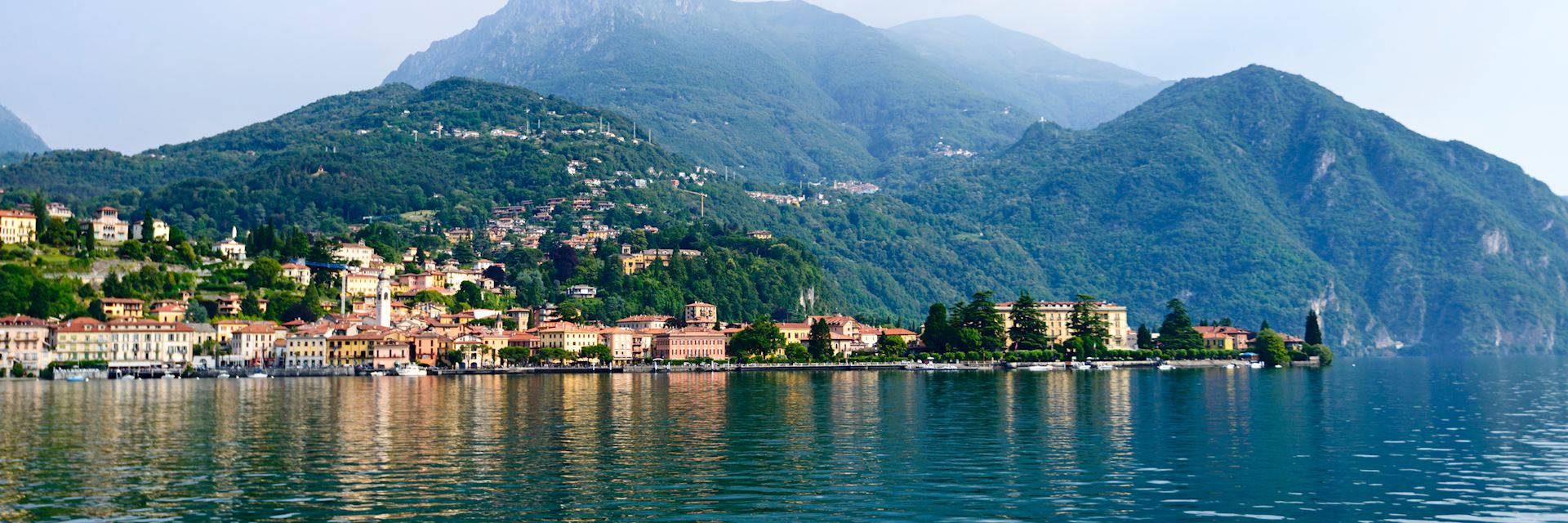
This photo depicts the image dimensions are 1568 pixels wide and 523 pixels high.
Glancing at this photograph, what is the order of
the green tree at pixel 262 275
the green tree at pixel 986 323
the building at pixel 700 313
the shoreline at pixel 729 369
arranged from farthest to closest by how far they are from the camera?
1. the building at pixel 700 313
2. the green tree at pixel 262 275
3. the green tree at pixel 986 323
4. the shoreline at pixel 729 369

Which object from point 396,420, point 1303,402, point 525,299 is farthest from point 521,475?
point 525,299

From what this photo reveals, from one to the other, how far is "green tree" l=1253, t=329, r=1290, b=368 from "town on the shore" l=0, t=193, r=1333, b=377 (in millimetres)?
178

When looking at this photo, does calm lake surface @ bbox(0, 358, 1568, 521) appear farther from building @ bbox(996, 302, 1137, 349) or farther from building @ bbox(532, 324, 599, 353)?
building @ bbox(996, 302, 1137, 349)

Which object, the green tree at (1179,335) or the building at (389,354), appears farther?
the green tree at (1179,335)

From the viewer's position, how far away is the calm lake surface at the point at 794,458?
29.4 m

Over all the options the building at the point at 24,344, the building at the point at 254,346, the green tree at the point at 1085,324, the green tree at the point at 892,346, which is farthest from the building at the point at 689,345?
the building at the point at 24,344

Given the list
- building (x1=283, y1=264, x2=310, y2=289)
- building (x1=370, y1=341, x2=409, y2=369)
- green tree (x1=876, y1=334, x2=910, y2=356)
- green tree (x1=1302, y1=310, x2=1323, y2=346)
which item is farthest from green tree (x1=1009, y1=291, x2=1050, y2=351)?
building (x1=283, y1=264, x2=310, y2=289)

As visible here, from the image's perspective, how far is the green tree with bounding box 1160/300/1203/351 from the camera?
490 ft

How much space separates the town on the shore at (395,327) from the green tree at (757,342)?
16 cm

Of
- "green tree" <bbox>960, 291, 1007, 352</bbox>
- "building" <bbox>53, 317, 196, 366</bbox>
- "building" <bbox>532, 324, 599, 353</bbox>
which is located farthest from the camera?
"green tree" <bbox>960, 291, 1007, 352</bbox>

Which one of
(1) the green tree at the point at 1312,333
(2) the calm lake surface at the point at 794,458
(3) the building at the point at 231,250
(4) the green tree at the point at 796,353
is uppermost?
(3) the building at the point at 231,250

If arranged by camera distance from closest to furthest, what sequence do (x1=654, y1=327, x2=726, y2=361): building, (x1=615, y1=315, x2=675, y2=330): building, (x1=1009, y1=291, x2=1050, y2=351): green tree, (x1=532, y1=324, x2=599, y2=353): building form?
(x1=532, y1=324, x2=599, y2=353): building → (x1=654, y1=327, x2=726, y2=361): building → (x1=1009, y1=291, x2=1050, y2=351): green tree → (x1=615, y1=315, x2=675, y2=330): building

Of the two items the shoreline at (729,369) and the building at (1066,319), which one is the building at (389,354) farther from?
the building at (1066,319)

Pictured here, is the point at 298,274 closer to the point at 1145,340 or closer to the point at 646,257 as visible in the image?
the point at 646,257
